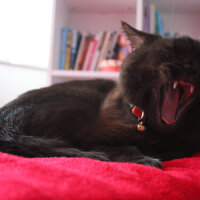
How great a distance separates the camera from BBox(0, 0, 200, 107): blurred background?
6.14 ft

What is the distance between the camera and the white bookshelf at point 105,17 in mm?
1877

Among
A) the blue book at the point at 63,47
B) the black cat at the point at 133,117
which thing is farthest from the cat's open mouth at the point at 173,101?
the blue book at the point at 63,47

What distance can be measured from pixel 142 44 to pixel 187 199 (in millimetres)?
576

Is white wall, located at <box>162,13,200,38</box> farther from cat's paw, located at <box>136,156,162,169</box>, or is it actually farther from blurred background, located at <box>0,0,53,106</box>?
cat's paw, located at <box>136,156,162,169</box>

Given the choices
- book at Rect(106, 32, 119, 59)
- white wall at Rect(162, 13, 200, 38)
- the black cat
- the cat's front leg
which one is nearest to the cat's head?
the black cat

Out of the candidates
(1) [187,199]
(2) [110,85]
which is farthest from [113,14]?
(1) [187,199]

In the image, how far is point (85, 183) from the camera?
0.45 meters

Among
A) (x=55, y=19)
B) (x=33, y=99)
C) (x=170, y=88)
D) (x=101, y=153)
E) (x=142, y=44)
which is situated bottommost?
(x=101, y=153)

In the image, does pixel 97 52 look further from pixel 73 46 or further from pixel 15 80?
pixel 15 80

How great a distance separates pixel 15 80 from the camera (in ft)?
6.41

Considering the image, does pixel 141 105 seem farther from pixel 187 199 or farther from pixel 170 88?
pixel 187 199

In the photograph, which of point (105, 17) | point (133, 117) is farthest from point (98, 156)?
point (105, 17)

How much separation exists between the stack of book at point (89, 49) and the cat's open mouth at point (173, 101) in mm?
1244

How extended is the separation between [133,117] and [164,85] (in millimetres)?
171
